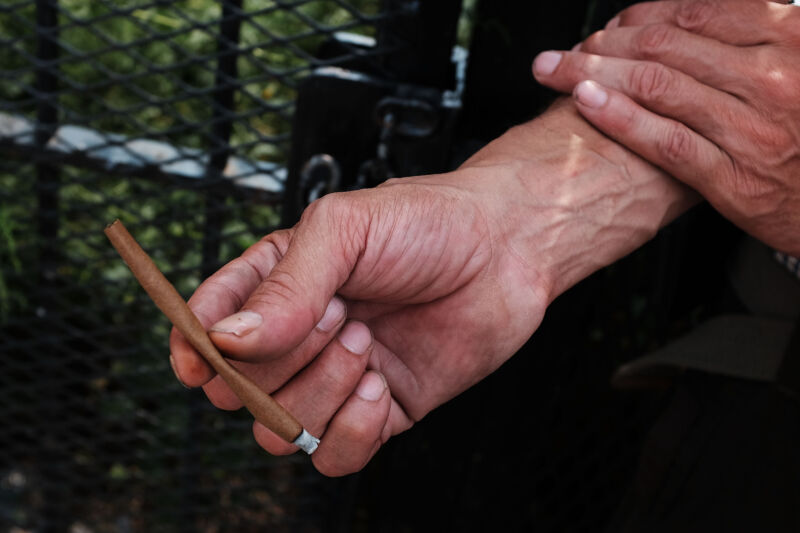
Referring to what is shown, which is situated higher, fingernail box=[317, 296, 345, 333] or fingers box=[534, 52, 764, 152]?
fingers box=[534, 52, 764, 152]

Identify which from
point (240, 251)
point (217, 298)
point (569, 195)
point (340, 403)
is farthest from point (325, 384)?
point (240, 251)

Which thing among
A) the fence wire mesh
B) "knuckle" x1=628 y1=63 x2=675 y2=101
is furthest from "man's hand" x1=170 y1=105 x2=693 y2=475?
the fence wire mesh

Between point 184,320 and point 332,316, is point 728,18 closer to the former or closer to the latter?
point 332,316

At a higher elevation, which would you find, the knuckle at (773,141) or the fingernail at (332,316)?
the knuckle at (773,141)

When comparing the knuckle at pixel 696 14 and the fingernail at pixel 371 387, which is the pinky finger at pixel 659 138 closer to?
the knuckle at pixel 696 14

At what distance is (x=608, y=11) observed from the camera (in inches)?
59.9

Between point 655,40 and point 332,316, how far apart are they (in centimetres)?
74

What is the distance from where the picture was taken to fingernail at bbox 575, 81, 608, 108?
1.24m

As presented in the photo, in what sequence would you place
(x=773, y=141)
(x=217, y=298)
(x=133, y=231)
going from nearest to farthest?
(x=217, y=298)
(x=773, y=141)
(x=133, y=231)

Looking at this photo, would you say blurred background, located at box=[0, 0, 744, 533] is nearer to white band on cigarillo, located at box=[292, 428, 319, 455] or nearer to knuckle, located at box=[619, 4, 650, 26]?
knuckle, located at box=[619, 4, 650, 26]

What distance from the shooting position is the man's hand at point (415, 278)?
0.91m

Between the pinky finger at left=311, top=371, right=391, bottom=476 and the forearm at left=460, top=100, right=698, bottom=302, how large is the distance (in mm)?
324

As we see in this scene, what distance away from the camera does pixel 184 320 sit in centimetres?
81

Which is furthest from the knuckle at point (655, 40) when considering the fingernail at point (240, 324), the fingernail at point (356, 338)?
the fingernail at point (240, 324)
